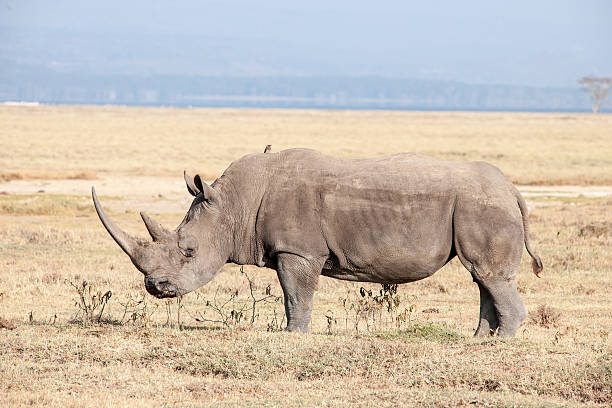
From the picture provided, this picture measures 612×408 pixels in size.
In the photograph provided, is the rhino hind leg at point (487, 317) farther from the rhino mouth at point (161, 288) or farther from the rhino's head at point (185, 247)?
the rhino mouth at point (161, 288)

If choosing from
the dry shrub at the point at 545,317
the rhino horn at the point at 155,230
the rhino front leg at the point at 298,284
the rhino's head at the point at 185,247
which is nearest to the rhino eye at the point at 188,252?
the rhino's head at the point at 185,247

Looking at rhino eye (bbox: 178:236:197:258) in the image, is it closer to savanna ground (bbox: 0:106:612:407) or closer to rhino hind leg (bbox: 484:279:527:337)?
savanna ground (bbox: 0:106:612:407)

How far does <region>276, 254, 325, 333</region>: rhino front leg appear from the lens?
9.20m

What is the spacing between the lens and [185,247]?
9.28 metres

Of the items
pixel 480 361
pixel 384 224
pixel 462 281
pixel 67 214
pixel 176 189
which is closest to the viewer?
pixel 480 361

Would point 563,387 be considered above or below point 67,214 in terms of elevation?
above

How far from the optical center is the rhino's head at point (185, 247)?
360 inches

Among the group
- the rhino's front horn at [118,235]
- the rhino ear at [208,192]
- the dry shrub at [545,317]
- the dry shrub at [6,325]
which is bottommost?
the dry shrub at [545,317]

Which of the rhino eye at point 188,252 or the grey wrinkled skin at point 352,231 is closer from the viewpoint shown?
the grey wrinkled skin at point 352,231

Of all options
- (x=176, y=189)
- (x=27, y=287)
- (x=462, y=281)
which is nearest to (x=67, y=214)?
(x=176, y=189)

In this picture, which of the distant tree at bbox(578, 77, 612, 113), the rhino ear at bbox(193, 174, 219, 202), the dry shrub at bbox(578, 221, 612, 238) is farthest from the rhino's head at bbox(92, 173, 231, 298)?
the distant tree at bbox(578, 77, 612, 113)

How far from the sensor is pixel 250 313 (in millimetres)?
11898

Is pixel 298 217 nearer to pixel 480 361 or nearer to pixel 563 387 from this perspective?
pixel 480 361

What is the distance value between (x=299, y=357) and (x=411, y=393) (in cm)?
119
